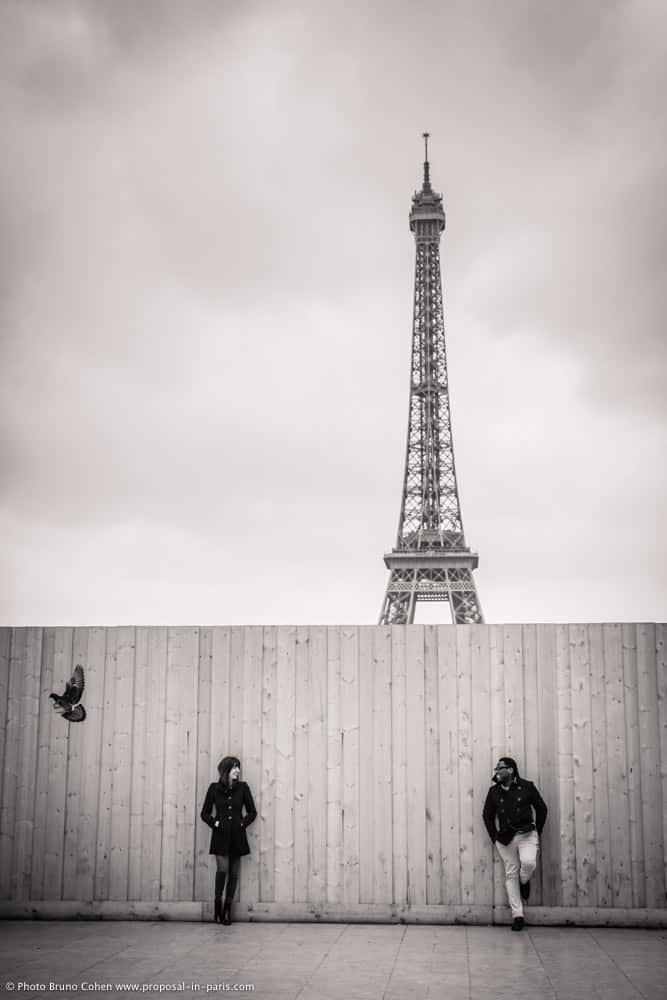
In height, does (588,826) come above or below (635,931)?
above

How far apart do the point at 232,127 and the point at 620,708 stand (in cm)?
2455

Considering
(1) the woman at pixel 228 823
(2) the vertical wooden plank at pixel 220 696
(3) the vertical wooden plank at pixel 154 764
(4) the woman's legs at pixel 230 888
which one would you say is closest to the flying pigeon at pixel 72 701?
(3) the vertical wooden plank at pixel 154 764

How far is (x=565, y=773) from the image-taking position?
848 cm

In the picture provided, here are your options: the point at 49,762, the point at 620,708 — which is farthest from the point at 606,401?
the point at 49,762

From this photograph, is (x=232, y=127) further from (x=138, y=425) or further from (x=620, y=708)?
(x=620, y=708)

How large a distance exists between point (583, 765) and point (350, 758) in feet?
6.70

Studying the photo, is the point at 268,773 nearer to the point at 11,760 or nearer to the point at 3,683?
the point at 11,760

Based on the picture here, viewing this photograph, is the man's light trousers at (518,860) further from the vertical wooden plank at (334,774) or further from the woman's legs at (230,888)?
the woman's legs at (230,888)

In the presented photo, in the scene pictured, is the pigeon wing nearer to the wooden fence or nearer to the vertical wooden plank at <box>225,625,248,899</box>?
the wooden fence

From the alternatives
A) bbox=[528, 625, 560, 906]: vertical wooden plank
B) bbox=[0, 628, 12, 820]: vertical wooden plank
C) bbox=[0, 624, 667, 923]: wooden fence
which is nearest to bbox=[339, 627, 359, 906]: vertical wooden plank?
bbox=[0, 624, 667, 923]: wooden fence

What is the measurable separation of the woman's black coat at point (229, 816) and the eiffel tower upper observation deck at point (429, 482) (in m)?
35.4

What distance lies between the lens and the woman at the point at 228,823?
8273 mm

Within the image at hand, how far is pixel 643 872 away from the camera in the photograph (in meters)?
8.21

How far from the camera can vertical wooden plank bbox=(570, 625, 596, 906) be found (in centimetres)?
828
